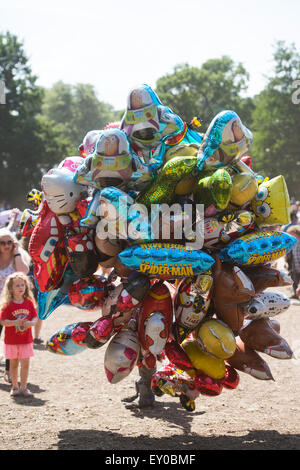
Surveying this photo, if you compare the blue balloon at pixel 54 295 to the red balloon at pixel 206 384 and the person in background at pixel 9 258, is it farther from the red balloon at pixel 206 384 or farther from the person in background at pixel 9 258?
the person in background at pixel 9 258

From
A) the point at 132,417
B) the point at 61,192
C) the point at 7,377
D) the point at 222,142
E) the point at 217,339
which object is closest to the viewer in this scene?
the point at 217,339

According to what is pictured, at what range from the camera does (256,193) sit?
4055 millimetres

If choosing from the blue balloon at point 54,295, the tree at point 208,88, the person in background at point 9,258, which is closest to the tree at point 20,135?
the tree at point 208,88

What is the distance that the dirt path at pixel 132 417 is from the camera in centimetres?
450

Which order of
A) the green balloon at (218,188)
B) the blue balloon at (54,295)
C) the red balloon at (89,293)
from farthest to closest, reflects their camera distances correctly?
the blue balloon at (54,295), the red balloon at (89,293), the green balloon at (218,188)

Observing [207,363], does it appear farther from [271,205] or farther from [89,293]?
[271,205]

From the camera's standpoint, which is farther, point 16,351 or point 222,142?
point 16,351

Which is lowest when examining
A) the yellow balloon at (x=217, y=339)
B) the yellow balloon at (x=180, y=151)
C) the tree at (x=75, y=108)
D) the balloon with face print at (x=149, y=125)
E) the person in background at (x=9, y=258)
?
the yellow balloon at (x=217, y=339)

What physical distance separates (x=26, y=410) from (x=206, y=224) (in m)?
3.02

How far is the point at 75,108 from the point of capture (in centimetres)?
6669

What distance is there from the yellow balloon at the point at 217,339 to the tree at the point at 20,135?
98.3ft

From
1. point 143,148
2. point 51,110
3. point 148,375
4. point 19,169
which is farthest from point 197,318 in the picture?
point 51,110

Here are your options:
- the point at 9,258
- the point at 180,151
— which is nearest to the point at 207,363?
the point at 180,151

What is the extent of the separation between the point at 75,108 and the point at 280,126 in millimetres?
36446
